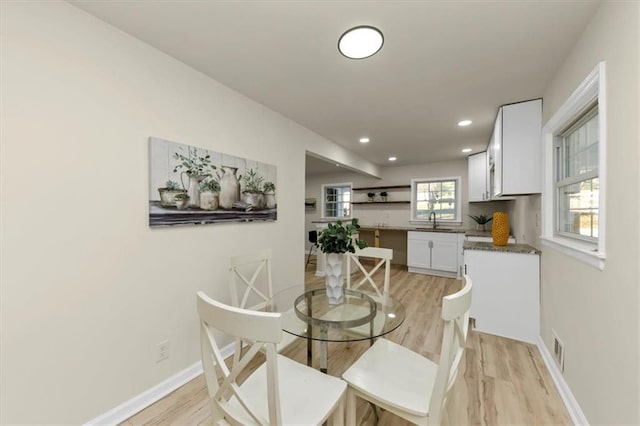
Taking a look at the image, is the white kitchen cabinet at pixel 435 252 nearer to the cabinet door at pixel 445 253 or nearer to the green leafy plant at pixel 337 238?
the cabinet door at pixel 445 253

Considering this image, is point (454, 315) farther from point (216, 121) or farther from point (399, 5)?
point (216, 121)

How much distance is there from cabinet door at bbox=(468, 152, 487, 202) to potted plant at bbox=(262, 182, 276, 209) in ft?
11.6

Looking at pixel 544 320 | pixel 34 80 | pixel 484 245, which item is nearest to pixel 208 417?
pixel 34 80

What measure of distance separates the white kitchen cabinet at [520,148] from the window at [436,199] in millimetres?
3052

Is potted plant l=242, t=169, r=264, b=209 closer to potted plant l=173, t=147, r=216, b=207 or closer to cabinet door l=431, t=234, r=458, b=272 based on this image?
potted plant l=173, t=147, r=216, b=207

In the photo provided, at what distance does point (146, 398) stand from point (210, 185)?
1512 millimetres

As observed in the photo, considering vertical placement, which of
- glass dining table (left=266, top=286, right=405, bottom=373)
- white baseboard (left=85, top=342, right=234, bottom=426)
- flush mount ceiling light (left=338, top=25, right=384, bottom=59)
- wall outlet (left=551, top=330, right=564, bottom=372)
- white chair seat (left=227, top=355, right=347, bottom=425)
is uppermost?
flush mount ceiling light (left=338, top=25, right=384, bottom=59)

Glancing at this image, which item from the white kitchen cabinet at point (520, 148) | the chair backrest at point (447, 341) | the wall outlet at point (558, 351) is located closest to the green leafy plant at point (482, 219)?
the white kitchen cabinet at point (520, 148)

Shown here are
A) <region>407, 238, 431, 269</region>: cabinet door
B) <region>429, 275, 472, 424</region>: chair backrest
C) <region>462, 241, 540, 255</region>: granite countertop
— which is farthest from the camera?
<region>407, 238, 431, 269</region>: cabinet door

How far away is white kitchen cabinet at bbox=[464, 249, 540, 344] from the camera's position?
2479 millimetres

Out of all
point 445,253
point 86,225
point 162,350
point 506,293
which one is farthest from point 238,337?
point 445,253

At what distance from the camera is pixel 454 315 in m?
0.97

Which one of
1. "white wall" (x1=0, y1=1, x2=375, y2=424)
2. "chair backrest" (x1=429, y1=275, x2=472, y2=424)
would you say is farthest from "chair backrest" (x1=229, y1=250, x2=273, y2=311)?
"chair backrest" (x1=429, y1=275, x2=472, y2=424)

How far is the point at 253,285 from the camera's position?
2.23m
